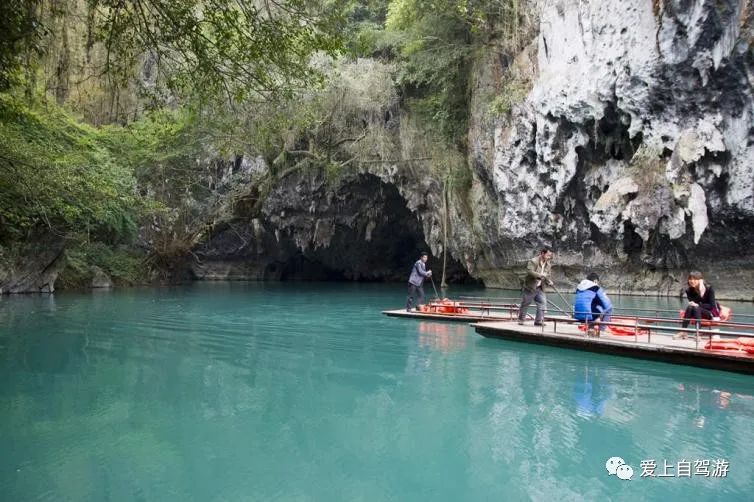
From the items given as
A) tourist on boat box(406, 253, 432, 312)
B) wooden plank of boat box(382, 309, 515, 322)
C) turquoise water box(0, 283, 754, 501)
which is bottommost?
turquoise water box(0, 283, 754, 501)


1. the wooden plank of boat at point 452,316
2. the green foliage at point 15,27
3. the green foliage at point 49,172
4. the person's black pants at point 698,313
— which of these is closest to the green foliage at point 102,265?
the green foliage at point 49,172

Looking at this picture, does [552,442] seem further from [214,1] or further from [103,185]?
[103,185]

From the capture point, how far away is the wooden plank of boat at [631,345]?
649cm

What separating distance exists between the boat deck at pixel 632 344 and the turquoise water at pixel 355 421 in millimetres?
153

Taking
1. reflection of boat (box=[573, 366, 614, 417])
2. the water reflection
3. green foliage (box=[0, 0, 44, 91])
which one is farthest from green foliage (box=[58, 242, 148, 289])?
reflection of boat (box=[573, 366, 614, 417])

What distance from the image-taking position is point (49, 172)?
38.1ft

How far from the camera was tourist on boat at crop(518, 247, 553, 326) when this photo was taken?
354 inches

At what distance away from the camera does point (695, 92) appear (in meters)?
13.7

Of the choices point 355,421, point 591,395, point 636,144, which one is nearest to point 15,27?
point 355,421

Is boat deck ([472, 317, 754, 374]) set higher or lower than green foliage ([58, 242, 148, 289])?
lower

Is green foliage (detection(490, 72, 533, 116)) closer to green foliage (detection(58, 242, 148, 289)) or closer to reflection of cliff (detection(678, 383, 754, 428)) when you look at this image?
reflection of cliff (detection(678, 383, 754, 428))

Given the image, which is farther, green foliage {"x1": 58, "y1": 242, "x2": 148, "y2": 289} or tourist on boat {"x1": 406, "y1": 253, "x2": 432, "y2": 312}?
green foliage {"x1": 58, "y1": 242, "x2": 148, "y2": 289}

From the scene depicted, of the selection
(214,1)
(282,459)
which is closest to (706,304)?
(282,459)

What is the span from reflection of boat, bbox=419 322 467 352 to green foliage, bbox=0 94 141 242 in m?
6.55
